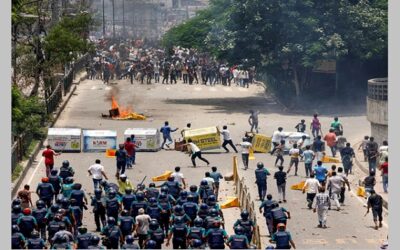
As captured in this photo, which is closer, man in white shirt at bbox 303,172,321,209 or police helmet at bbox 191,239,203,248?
police helmet at bbox 191,239,203,248

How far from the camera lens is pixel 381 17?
58.8 meters

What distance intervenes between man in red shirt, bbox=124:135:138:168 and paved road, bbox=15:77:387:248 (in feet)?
1.53

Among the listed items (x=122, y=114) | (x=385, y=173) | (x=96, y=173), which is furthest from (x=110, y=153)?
(x=385, y=173)

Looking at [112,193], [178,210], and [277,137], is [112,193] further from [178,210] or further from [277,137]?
[277,137]

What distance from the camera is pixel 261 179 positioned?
36.4 m

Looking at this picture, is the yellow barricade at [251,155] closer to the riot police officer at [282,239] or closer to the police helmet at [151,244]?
the riot police officer at [282,239]

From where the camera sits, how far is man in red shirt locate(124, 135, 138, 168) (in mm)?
42500

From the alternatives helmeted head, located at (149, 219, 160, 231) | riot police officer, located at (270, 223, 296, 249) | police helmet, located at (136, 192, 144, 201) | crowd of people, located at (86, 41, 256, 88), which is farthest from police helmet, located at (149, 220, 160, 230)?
crowd of people, located at (86, 41, 256, 88)

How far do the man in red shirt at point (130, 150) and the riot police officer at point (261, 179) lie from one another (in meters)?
6.70

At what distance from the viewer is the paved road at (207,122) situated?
34062 mm

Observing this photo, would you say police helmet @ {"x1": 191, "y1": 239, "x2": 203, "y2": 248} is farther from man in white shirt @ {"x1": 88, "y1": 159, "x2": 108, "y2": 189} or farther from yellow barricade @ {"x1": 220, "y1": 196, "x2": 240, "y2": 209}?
man in white shirt @ {"x1": 88, "y1": 159, "x2": 108, "y2": 189}

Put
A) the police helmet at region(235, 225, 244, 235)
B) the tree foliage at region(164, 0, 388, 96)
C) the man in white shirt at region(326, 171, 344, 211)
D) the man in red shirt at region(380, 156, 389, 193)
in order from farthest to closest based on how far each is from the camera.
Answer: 1. the tree foliage at region(164, 0, 388, 96)
2. the man in red shirt at region(380, 156, 389, 193)
3. the man in white shirt at region(326, 171, 344, 211)
4. the police helmet at region(235, 225, 244, 235)

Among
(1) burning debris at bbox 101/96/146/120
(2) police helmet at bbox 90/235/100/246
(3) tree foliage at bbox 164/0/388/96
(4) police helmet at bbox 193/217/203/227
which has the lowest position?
(2) police helmet at bbox 90/235/100/246

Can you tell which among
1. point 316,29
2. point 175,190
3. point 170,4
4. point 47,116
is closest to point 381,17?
point 316,29
